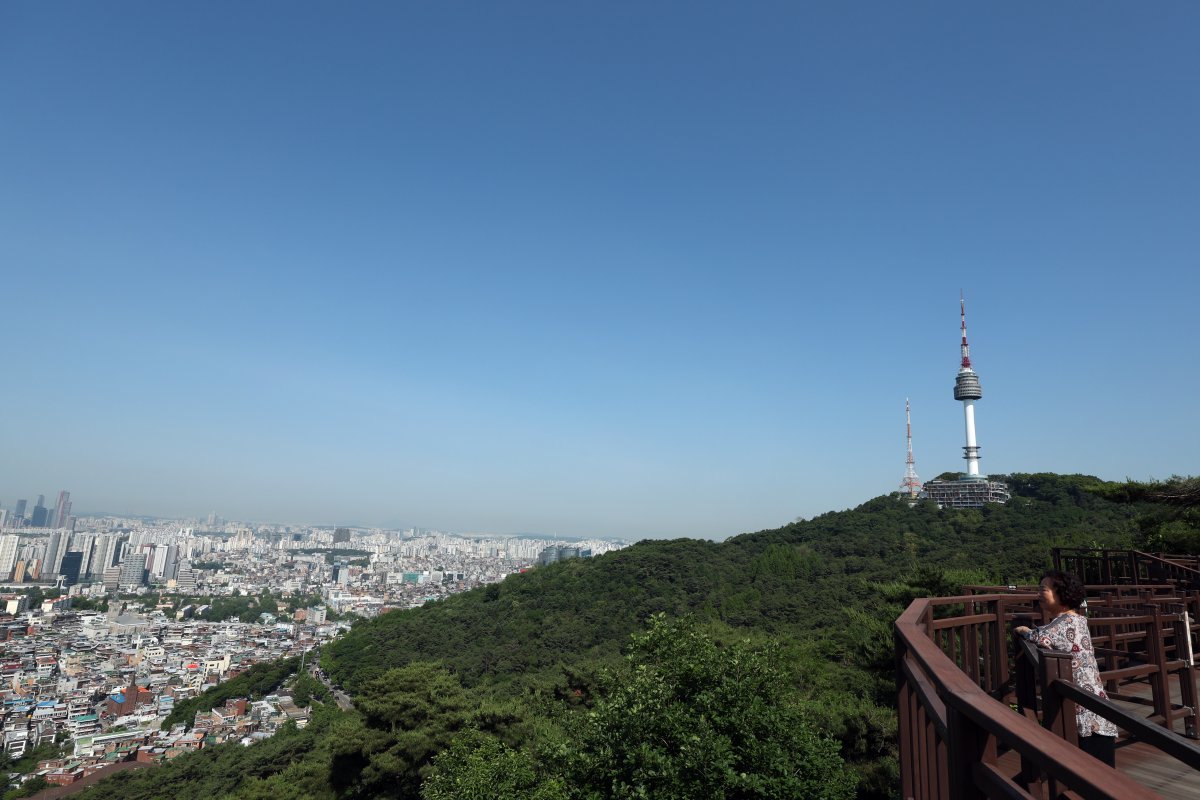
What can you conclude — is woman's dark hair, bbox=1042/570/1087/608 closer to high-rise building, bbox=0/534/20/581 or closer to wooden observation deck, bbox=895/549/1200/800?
wooden observation deck, bbox=895/549/1200/800

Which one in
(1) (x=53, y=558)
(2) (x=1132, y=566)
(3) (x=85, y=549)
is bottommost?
(1) (x=53, y=558)

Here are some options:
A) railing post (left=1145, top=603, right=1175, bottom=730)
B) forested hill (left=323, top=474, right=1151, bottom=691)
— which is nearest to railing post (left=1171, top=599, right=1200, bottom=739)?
railing post (left=1145, top=603, right=1175, bottom=730)

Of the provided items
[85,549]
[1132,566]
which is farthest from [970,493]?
[85,549]

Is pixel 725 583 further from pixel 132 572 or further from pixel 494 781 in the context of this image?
pixel 132 572

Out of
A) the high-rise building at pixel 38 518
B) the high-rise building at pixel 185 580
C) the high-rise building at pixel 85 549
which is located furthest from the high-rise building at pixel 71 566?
the high-rise building at pixel 38 518

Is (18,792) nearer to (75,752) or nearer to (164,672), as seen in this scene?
(75,752)

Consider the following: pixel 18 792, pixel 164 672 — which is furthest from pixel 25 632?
pixel 18 792
